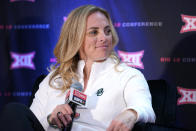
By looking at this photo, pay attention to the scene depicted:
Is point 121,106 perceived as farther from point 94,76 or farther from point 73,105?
point 73,105

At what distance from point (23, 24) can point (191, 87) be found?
1391mm

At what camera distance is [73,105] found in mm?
1174

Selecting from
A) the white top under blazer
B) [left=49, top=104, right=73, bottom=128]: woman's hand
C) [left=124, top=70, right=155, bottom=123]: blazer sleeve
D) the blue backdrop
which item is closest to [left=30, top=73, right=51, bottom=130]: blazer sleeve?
the white top under blazer

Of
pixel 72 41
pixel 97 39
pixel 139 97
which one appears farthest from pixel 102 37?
pixel 139 97

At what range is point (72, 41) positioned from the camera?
163 cm

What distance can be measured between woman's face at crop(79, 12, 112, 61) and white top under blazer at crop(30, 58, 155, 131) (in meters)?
0.06

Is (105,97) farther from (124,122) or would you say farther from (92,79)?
(124,122)

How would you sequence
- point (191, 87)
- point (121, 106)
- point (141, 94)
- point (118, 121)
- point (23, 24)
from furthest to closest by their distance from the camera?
point (23, 24), point (191, 87), point (121, 106), point (141, 94), point (118, 121)

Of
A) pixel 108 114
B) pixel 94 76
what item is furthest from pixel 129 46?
pixel 108 114

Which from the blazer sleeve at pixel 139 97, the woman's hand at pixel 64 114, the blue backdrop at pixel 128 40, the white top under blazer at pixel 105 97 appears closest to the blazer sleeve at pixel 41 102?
the white top under blazer at pixel 105 97

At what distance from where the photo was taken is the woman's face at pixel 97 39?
1.54 meters

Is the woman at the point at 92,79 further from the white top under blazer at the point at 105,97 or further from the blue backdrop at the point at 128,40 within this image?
the blue backdrop at the point at 128,40

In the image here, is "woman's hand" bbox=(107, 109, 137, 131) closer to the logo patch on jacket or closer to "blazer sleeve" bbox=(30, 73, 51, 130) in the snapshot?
the logo patch on jacket

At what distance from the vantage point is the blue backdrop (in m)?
2.04
